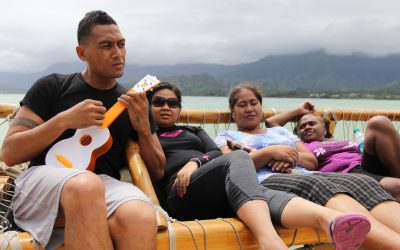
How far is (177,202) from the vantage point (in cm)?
238

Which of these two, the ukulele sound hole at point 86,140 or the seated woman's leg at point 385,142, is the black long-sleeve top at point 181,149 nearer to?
the ukulele sound hole at point 86,140

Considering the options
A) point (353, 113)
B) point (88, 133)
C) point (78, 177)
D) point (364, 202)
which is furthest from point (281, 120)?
point (78, 177)

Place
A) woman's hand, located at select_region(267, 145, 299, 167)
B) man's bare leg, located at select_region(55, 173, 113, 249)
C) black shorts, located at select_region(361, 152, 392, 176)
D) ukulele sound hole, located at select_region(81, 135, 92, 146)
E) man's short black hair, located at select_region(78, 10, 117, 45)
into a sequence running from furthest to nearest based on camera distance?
black shorts, located at select_region(361, 152, 392, 176) → woman's hand, located at select_region(267, 145, 299, 167) → man's short black hair, located at select_region(78, 10, 117, 45) → ukulele sound hole, located at select_region(81, 135, 92, 146) → man's bare leg, located at select_region(55, 173, 113, 249)

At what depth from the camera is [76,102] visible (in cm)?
229

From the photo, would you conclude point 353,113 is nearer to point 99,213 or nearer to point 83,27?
point 83,27

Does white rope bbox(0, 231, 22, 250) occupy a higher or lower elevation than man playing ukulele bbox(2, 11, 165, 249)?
lower

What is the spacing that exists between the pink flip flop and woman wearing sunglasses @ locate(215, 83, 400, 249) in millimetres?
291

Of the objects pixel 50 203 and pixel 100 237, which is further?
pixel 50 203

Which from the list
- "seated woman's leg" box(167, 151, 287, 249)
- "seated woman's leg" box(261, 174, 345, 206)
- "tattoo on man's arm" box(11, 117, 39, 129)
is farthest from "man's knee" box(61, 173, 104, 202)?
"seated woman's leg" box(261, 174, 345, 206)

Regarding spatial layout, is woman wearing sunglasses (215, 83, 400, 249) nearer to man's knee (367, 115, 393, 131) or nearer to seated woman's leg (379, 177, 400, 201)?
seated woman's leg (379, 177, 400, 201)

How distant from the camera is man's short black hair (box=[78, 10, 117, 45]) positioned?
2.25 meters

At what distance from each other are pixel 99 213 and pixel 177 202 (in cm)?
79

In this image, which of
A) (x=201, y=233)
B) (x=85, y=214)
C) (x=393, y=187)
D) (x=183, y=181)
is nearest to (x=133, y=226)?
(x=85, y=214)

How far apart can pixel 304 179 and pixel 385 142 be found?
89cm
